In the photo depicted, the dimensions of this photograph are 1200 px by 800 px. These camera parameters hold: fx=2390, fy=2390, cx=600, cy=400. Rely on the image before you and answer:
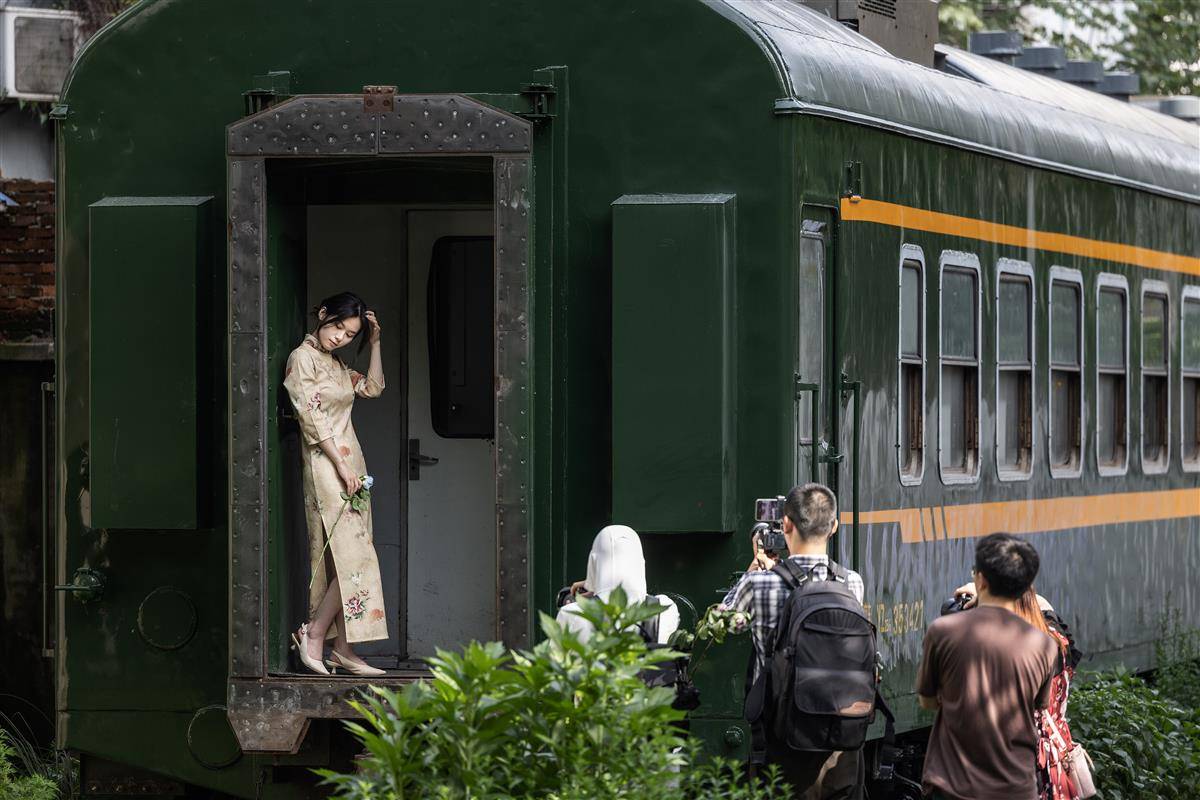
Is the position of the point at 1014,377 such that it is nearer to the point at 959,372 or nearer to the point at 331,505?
the point at 959,372

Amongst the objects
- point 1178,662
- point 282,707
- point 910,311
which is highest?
point 910,311

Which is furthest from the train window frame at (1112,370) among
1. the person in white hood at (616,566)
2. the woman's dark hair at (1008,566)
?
the woman's dark hair at (1008,566)

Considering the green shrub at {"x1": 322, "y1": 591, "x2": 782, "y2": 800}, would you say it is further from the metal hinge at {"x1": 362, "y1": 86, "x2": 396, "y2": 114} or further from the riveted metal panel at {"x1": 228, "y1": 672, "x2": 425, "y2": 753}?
the metal hinge at {"x1": 362, "y1": 86, "x2": 396, "y2": 114}

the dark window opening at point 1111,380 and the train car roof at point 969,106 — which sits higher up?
the train car roof at point 969,106

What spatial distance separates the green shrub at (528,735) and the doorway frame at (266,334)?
213cm

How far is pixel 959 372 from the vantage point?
10844 millimetres

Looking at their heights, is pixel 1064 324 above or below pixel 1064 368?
above

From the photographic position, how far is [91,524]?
907 centimetres

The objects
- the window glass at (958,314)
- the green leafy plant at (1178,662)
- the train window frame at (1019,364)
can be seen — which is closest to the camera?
the window glass at (958,314)

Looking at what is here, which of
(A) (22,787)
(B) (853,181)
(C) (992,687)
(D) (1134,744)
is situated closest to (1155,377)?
(D) (1134,744)

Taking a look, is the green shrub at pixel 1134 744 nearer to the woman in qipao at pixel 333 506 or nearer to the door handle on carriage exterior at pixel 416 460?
the door handle on carriage exterior at pixel 416 460

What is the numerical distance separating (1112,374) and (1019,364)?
1601 millimetres

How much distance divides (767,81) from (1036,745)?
2865mm

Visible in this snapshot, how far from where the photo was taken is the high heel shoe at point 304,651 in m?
8.94
